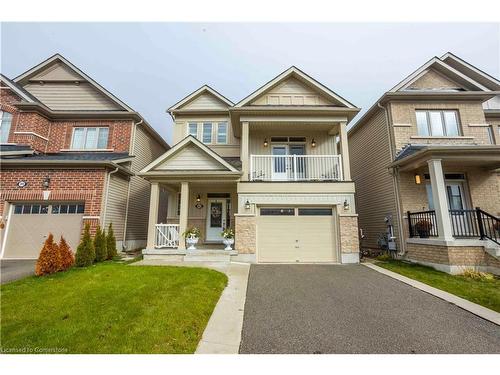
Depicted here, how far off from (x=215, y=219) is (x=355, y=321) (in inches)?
337

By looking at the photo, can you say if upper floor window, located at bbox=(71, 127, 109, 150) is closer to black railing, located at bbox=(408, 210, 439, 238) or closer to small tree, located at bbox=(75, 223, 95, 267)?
small tree, located at bbox=(75, 223, 95, 267)

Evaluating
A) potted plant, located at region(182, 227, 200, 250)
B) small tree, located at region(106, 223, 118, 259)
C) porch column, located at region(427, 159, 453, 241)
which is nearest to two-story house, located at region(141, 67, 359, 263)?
potted plant, located at region(182, 227, 200, 250)

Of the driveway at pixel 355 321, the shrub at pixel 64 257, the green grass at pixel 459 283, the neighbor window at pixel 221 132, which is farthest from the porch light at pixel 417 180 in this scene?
the shrub at pixel 64 257

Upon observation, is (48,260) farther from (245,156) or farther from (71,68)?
(71,68)

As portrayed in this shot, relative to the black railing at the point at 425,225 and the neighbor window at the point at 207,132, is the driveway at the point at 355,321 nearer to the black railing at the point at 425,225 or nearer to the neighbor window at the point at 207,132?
the black railing at the point at 425,225

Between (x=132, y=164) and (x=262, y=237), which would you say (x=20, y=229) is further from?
(x=262, y=237)

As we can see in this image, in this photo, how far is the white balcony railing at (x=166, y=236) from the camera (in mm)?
9719

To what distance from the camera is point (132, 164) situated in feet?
41.0

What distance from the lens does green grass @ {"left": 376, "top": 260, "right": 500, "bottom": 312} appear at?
5.35m

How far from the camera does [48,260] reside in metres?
6.88

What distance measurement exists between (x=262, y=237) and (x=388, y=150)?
7.07 meters

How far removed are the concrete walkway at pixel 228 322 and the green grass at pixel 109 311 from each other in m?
0.14

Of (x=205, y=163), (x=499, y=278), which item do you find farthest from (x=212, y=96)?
(x=499, y=278)

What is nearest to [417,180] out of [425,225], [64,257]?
[425,225]
